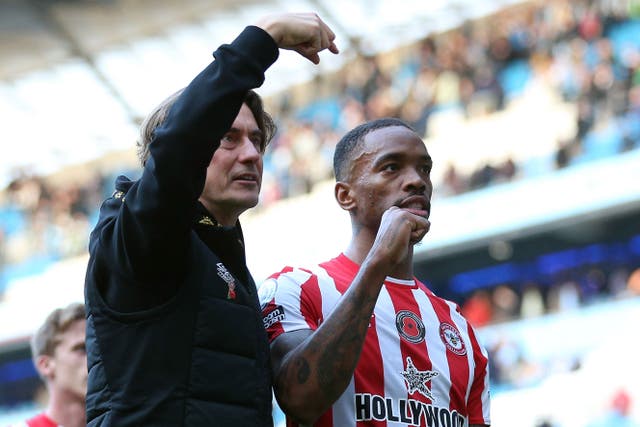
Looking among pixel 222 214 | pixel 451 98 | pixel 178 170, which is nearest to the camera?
pixel 178 170

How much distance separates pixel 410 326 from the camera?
11.7 ft

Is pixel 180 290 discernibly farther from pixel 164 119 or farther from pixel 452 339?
pixel 452 339

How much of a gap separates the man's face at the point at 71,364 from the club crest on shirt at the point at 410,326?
6.25 feet

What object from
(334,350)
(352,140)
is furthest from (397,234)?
(352,140)

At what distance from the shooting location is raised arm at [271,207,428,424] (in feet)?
9.61

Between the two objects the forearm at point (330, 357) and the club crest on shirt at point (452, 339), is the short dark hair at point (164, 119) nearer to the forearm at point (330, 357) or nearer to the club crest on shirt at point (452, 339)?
the forearm at point (330, 357)

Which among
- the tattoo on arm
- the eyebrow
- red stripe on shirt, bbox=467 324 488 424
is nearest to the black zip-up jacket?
the tattoo on arm

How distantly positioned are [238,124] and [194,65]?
23.4 metres

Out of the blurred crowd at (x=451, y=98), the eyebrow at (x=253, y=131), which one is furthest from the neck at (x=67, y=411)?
the blurred crowd at (x=451, y=98)

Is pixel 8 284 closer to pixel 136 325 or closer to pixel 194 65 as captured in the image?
pixel 194 65

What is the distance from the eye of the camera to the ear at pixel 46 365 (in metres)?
4.98

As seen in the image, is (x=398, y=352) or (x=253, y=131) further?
(x=398, y=352)

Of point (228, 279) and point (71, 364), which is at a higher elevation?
point (71, 364)

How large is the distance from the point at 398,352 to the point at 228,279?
809mm
